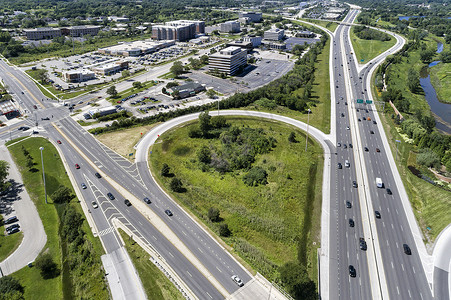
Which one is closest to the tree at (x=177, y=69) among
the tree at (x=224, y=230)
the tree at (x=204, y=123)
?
the tree at (x=204, y=123)

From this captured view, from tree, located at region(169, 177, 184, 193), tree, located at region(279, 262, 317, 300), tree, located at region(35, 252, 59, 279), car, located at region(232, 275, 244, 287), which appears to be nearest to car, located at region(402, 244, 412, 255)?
tree, located at region(279, 262, 317, 300)

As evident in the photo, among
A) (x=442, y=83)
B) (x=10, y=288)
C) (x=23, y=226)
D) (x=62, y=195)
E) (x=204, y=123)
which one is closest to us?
(x=10, y=288)

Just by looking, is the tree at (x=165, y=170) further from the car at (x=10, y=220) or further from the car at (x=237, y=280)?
the car at (x=237, y=280)

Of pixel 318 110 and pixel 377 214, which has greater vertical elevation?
pixel 377 214

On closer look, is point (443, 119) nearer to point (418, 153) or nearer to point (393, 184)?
point (418, 153)

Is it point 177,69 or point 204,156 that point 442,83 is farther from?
point 204,156

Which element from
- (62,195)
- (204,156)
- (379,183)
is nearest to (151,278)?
(62,195)

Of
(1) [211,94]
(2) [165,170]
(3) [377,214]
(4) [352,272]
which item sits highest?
(4) [352,272]
